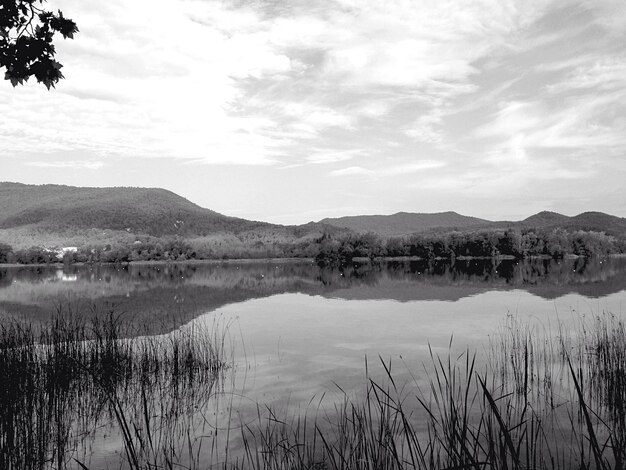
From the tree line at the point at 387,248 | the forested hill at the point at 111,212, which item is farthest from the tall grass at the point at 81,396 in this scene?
the forested hill at the point at 111,212

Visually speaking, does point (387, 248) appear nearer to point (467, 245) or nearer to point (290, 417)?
point (467, 245)

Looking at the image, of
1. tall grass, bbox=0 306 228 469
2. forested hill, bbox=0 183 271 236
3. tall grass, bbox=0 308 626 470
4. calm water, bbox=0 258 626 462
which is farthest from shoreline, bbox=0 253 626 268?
tall grass, bbox=0 308 626 470

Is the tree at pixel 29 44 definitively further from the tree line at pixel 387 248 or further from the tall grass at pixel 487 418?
the tree line at pixel 387 248

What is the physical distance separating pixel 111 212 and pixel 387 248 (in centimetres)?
7985

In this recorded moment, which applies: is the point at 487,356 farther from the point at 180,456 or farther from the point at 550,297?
the point at 550,297

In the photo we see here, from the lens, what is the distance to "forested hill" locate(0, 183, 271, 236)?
146238 millimetres

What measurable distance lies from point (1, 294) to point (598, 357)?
143ft

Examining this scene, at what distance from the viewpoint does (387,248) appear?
134 meters

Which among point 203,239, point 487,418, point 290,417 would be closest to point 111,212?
point 203,239

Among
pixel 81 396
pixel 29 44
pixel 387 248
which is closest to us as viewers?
pixel 29 44

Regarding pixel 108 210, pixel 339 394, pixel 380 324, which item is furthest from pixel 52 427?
pixel 108 210

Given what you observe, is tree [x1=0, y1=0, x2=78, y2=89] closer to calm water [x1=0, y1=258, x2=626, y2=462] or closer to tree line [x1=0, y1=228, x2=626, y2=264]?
calm water [x1=0, y1=258, x2=626, y2=462]

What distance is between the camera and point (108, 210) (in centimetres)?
15400

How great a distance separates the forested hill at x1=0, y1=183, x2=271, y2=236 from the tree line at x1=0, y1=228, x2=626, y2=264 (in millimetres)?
18851
